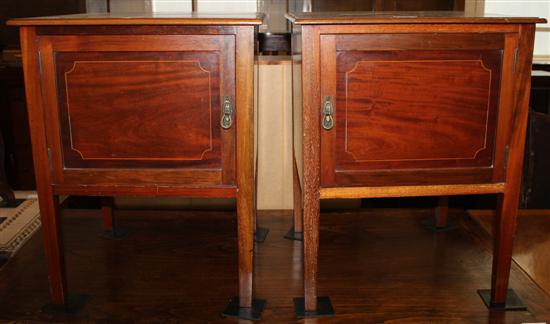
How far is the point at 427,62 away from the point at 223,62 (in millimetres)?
431

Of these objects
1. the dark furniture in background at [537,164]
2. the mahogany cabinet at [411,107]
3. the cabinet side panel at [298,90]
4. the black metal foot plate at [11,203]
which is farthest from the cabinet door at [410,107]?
the black metal foot plate at [11,203]

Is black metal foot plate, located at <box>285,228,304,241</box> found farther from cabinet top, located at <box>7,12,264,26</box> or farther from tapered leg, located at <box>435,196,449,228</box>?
cabinet top, located at <box>7,12,264,26</box>

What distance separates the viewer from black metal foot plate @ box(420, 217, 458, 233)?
1.91 meters

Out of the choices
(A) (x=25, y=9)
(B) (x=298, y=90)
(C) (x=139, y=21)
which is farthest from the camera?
(A) (x=25, y=9)

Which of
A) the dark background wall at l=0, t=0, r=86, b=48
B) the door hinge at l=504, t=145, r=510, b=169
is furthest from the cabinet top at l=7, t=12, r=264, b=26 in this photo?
the dark background wall at l=0, t=0, r=86, b=48

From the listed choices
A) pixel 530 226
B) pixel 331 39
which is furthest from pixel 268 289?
pixel 530 226

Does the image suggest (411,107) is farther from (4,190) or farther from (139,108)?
(4,190)

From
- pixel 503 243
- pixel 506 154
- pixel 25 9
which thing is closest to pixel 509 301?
pixel 503 243

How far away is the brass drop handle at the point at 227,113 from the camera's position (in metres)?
1.27

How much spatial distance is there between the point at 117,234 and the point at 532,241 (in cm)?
126

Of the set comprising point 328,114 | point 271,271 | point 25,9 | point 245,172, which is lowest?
point 271,271

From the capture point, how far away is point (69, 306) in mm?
1429

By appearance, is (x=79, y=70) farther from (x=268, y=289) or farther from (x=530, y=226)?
(x=530, y=226)

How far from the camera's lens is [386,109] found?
1291mm
